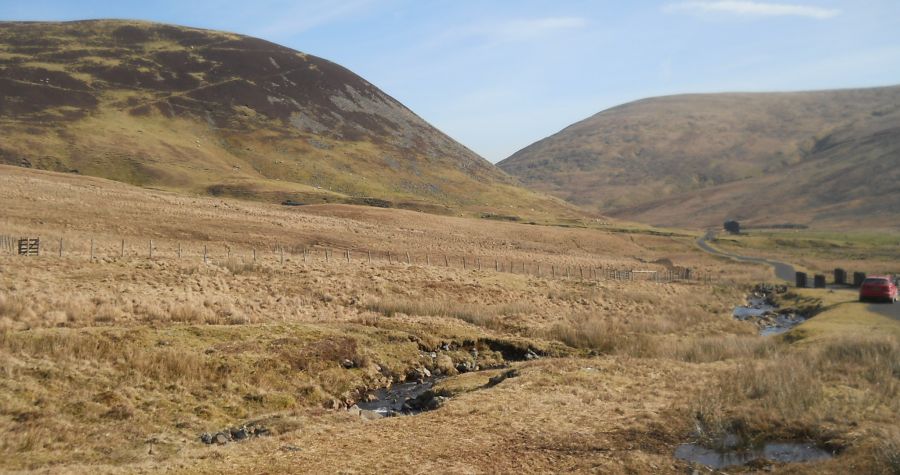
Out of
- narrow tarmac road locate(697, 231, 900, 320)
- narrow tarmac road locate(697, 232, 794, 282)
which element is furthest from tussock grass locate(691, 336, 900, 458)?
narrow tarmac road locate(697, 232, 794, 282)

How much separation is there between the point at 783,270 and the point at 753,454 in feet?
232

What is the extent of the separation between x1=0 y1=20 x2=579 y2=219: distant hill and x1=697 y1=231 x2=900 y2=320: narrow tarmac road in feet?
120

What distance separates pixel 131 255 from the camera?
4000cm

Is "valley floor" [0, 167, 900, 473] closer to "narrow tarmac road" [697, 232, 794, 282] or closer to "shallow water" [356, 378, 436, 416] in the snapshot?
"shallow water" [356, 378, 436, 416]

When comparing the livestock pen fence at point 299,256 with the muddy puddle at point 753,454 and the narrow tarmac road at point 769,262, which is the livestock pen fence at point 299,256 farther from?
the muddy puddle at point 753,454

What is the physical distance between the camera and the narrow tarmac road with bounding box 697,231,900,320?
123 ft

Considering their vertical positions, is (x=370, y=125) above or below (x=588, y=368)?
above

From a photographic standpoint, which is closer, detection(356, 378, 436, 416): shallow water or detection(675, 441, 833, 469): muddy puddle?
detection(675, 441, 833, 469): muddy puddle

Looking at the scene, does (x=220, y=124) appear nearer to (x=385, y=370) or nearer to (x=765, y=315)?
(x=765, y=315)

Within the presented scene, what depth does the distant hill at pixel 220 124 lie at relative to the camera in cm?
10881

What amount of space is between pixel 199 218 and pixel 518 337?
149ft

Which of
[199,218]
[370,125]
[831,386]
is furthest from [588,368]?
[370,125]

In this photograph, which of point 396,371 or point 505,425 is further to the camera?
point 396,371

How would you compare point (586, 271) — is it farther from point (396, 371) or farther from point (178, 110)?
point (178, 110)
